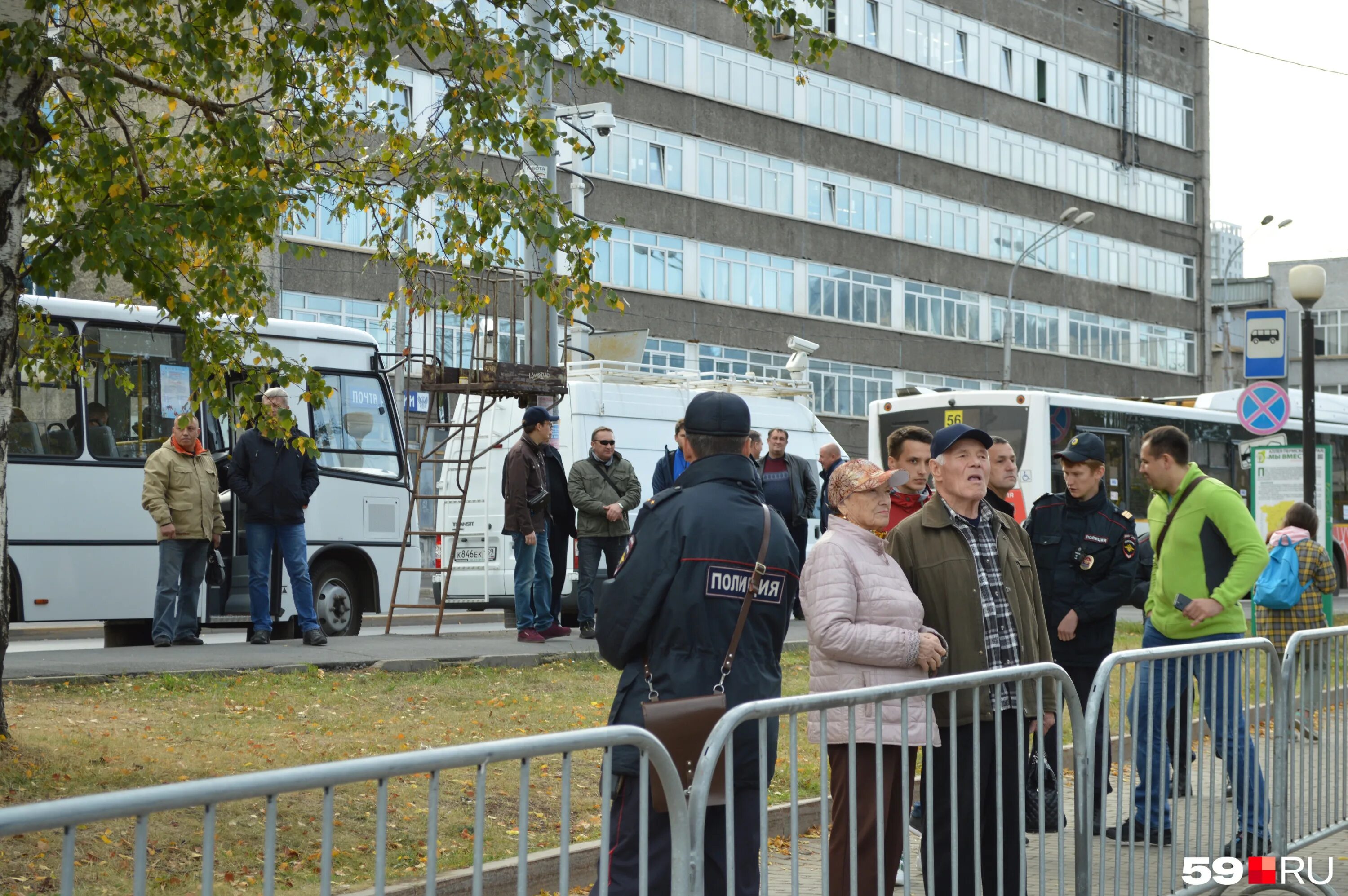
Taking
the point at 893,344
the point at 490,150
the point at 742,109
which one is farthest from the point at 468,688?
the point at 893,344

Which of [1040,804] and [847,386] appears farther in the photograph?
[847,386]

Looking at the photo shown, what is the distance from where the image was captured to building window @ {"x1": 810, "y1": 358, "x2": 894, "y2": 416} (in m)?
43.1

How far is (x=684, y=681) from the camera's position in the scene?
4.71 meters

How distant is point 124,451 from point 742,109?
29636 millimetres

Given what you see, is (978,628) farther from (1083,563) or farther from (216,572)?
(216,572)

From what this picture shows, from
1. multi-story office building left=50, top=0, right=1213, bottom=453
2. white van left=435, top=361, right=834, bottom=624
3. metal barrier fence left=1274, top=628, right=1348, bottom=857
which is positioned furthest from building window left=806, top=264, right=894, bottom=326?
metal barrier fence left=1274, top=628, right=1348, bottom=857

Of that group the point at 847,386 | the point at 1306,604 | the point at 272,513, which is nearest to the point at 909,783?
the point at 1306,604

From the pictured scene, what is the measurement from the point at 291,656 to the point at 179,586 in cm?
169

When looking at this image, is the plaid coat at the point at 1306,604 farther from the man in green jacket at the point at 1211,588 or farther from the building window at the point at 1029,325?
the building window at the point at 1029,325

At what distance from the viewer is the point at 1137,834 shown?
536 cm

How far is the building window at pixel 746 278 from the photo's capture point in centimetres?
4056

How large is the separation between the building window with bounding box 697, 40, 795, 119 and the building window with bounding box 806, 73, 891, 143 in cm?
75

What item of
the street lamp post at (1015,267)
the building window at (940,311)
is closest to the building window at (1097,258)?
the street lamp post at (1015,267)

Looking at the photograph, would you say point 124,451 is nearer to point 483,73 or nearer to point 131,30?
point 131,30
